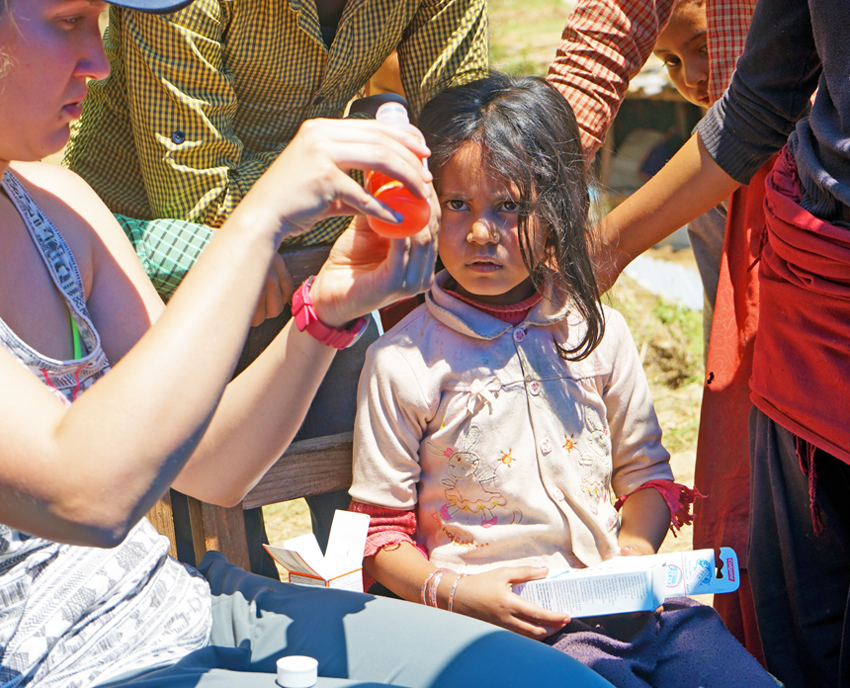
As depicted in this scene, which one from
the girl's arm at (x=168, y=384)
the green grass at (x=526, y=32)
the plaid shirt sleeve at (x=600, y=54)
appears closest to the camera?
the girl's arm at (x=168, y=384)

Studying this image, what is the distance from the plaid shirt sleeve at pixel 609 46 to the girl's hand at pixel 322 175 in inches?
41.8

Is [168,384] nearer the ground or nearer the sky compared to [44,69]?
nearer the ground

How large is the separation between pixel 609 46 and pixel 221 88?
905 mm

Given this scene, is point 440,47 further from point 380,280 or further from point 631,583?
point 631,583

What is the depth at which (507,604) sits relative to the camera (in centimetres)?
152

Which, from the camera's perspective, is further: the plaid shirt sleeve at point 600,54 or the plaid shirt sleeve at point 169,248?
the plaid shirt sleeve at point 600,54

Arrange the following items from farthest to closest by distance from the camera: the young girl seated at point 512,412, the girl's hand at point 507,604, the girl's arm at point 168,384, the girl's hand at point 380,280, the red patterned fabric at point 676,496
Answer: the red patterned fabric at point 676,496
the young girl seated at point 512,412
the girl's hand at point 507,604
the girl's hand at point 380,280
the girl's arm at point 168,384

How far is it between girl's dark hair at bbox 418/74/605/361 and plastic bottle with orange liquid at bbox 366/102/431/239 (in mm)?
578

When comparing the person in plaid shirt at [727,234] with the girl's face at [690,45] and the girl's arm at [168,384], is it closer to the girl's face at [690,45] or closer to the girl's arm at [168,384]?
the girl's face at [690,45]

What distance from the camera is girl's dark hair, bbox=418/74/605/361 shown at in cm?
172

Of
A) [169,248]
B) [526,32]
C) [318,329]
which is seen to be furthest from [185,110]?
[526,32]

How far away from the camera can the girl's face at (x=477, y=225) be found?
171cm

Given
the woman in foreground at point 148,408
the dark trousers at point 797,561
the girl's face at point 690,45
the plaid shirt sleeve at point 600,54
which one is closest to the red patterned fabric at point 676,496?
the dark trousers at point 797,561

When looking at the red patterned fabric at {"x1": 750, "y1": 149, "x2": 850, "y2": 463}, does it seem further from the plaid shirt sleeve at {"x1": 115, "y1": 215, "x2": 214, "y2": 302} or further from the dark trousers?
the plaid shirt sleeve at {"x1": 115, "y1": 215, "x2": 214, "y2": 302}
